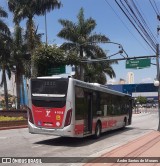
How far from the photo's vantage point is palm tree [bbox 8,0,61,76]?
43688mm

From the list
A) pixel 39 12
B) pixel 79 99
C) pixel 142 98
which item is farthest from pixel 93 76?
pixel 142 98

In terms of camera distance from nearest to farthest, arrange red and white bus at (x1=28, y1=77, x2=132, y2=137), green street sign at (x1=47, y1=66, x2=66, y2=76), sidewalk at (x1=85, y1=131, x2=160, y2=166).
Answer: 1. sidewalk at (x1=85, y1=131, x2=160, y2=166)
2. red and white bus at (x1=28, y1=77, x2=132, y2=137)
3. green street sign at (x1=47, y1=66, x2=66, y2=76)

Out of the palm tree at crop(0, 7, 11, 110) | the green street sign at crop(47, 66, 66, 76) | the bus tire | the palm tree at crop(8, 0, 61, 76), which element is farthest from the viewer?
the palm tree at crop(0, 7, 11, 110)

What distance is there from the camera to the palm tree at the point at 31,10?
43.7m

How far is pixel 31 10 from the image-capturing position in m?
44.0

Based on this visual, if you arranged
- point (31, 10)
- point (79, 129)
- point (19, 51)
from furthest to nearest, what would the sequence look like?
point (19, 51) → point (31, 10) → point (79, 129)

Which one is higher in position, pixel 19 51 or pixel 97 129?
Answer: pixel 19 51

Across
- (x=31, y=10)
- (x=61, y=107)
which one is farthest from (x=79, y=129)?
(x=31, y=10)

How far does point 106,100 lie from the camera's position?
23.8 meters

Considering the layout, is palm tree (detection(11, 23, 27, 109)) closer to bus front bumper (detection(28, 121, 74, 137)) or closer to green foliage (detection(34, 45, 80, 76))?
green foliage (detection(34, 45, 80, 76))

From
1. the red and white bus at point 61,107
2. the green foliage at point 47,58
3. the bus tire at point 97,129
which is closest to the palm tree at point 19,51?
the green foliage at point 47,58

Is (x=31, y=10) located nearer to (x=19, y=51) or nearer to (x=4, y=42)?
(x=4, y=42)

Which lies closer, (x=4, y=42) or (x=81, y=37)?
(x=4, y=42)

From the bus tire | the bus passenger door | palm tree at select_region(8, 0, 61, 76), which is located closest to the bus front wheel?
the bus tire
